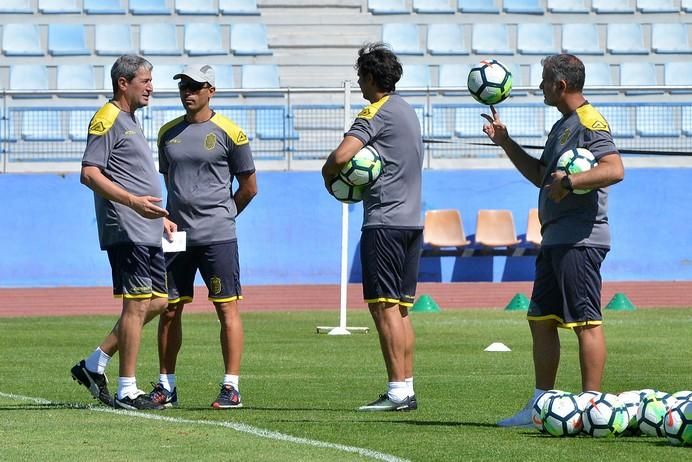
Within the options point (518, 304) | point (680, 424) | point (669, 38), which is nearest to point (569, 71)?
point (680, 424)

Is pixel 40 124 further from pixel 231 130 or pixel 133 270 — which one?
pixel 133 270

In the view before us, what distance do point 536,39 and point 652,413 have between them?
23.0 metres

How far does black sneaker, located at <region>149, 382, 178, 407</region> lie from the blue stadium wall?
15.4m

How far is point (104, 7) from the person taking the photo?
29.2m

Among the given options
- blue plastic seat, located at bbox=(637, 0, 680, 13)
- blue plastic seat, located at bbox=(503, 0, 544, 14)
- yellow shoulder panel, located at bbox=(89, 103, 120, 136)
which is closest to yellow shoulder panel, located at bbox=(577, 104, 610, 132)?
yellow shoulder panel, located at bbox=(89, 103, 120, 136)

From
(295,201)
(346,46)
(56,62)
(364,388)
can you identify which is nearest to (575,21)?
(346,46)

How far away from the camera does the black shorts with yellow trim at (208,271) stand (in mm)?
9250

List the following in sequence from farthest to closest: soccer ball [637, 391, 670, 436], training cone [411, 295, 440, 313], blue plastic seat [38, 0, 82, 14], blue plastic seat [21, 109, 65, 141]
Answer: blue plastic seat [38, 0, 82, 14] < blue plastic seat [21, 109, 65, 141] < training cone [411, 295, 440, 313] < soccer ball [637, 391, 670, 436]

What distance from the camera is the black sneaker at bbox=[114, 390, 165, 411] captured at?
354 inches

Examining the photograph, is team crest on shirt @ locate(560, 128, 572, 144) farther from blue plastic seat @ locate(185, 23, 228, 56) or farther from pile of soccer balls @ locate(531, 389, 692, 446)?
blue plastic seat @ locate(185, 23, 228, 56)

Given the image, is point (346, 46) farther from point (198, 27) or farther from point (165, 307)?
point (165, 307)

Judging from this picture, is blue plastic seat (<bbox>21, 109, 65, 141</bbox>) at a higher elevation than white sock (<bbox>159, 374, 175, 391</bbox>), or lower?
higher

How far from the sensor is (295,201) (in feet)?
81.9

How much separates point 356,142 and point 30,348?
6.90 m
